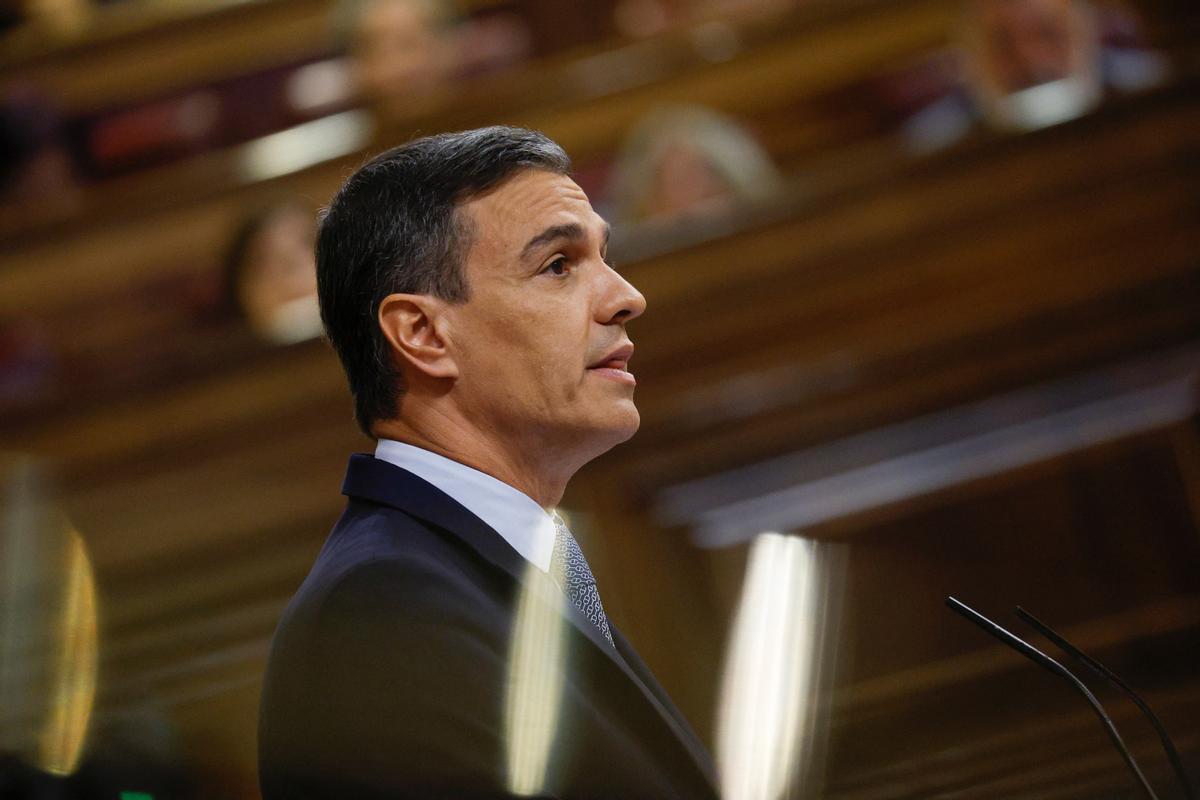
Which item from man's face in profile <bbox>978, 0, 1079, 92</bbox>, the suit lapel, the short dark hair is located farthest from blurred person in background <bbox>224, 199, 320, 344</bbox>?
the suit lapel

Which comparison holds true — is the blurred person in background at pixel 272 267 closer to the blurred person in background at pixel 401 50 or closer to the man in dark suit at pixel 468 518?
the blurred person in background at pixel 401 50

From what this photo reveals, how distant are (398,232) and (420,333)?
6 cm

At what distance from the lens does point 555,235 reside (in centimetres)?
81

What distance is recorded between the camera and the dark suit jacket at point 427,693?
2.04 ft

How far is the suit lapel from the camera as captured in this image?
69 centimetres

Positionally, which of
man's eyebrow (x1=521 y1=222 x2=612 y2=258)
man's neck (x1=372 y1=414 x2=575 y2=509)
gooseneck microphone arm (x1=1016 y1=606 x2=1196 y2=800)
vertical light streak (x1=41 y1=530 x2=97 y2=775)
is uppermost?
man's eyebrow (x1=521 y1=222 x2=612 y2=258)

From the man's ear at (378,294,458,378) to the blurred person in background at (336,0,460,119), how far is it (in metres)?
1.66

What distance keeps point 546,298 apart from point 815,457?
3.07 feet

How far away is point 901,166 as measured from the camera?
1.95 metres

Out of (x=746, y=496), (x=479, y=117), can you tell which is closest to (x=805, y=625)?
(x=746, y=496)

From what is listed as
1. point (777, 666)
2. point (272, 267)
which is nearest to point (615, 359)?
point (777, 666)

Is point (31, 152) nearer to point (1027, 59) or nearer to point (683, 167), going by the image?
point (683, 167)

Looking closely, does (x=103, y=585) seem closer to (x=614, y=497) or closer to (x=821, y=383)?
(x=614, y=497)

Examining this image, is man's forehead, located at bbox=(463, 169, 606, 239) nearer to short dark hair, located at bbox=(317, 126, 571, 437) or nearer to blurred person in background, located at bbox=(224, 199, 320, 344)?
short dark hair, located at bbox=(317, 126, 571, 437)
